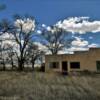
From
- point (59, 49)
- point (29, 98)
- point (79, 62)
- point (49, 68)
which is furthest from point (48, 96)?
point (59, 49)

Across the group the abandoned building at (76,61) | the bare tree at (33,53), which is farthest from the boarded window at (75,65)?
the bare tree at (33,53)

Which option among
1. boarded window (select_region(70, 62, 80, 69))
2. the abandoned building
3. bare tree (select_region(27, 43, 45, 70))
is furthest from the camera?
bare tree (select_region(27, 43, 45, 70))

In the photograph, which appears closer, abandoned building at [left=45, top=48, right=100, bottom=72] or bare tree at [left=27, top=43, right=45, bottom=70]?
abandoned building at [left=45, top=48, right=100, bottom=72]

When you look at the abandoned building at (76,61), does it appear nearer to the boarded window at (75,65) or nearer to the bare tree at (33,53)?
the boarded window at (75,65)

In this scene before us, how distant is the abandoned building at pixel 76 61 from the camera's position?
38344 millimetres

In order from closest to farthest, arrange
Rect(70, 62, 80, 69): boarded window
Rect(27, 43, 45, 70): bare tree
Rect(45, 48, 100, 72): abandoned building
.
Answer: Rect(45, 48, 100, 72): abandoned building < Rect(70, 62, 80, 69): boarded window < Rect(27, 43, 45, 70): bare tree

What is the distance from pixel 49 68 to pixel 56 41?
58.7 ft

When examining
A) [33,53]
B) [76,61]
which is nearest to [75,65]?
[76,61]

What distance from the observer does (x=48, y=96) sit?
11.6 metres

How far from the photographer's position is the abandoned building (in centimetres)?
3834

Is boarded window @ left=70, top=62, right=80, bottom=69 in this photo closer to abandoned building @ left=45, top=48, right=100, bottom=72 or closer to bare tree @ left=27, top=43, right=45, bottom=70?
abandoned building @ left=45, top=48, right=100, bottom=72

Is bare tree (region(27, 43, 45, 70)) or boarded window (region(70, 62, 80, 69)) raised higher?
bare tree (region(27, 43, 45, 70))

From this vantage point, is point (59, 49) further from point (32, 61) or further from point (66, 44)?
point (32, 61)

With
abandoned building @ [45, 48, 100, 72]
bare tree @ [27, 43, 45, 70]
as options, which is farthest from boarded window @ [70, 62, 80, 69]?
bare tree @ [27, 43, 45, 70]
